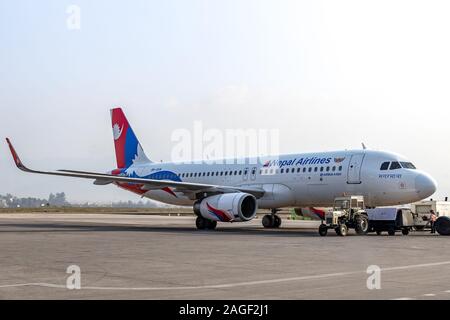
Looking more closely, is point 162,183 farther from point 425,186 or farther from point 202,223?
point 425,186

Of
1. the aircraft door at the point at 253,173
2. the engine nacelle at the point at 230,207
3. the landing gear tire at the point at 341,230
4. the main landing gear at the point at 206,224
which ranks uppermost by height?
the aircraft door at the point at 253,173

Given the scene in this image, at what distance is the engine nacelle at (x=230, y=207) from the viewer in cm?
3033

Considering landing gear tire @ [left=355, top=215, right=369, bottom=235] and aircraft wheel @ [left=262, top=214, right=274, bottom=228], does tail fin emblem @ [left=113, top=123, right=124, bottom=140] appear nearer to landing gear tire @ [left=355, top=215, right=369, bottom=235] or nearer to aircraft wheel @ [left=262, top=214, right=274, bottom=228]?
aircraft wheel @ [left=262, top=214, right=274, bottom=228]

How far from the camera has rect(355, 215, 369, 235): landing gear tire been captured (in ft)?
90.5

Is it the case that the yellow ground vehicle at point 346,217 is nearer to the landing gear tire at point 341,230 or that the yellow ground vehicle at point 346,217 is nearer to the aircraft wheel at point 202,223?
the landing gear tire at point 341,230

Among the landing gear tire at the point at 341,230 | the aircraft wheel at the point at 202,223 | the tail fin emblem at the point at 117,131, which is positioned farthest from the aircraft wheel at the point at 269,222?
the tail fin emblem at the point at 117,131

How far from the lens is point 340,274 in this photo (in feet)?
42.6

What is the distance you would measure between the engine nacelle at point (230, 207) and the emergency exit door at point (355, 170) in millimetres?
4809

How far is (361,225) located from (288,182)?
603 centimetres
